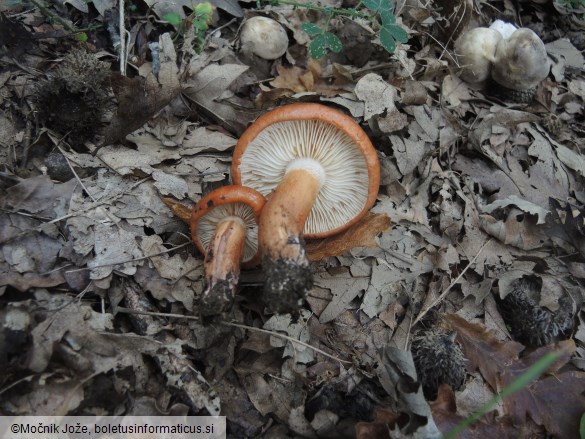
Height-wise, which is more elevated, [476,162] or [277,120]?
[277,120]

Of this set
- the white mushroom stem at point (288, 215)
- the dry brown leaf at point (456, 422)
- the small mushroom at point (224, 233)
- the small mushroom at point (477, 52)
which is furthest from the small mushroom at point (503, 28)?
the dry brown leaf at point (456, 422)

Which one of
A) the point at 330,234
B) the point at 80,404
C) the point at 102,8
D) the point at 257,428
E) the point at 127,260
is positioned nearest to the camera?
the point at 80,404

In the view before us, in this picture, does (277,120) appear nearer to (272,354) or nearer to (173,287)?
(173,287)

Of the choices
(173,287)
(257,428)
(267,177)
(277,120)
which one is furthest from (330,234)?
(257,428)

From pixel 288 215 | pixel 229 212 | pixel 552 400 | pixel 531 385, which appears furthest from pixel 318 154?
pixel 552 400

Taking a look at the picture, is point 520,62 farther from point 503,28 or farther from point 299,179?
point 299,179

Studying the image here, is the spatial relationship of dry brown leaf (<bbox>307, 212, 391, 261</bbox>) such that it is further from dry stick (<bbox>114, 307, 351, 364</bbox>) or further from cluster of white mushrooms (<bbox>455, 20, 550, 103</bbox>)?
cluster of white mushrooms (<bbox>455, 20, 550, 103</bbox>)

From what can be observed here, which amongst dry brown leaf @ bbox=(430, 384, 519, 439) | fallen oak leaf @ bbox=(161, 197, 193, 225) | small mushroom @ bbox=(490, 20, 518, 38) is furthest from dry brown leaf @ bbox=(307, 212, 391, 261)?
small mushroom @ bbox=(490, 20, 518, 38)

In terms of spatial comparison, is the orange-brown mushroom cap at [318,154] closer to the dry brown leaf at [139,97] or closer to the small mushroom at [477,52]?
the dry brown leaf at [139,97]
